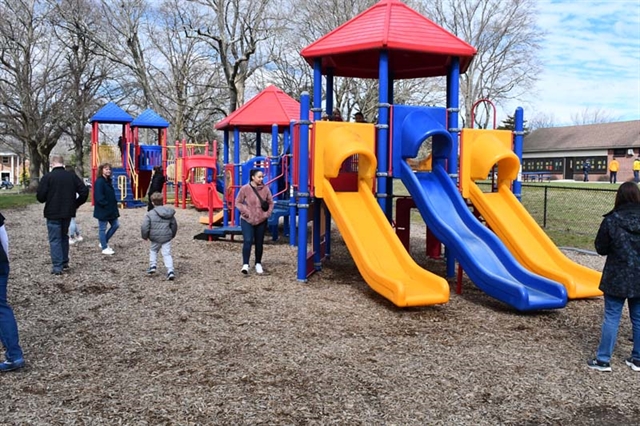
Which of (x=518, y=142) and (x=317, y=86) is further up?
(x=317, y=86)

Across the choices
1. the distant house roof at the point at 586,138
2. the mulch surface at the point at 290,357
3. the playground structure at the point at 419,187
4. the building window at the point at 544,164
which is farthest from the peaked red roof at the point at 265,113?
the building window at the point at 544,164

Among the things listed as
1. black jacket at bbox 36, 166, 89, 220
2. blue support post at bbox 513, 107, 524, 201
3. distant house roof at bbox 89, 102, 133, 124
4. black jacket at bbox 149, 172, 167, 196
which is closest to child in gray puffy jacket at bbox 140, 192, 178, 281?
black jacket at bbox 36, 166, 89, 220

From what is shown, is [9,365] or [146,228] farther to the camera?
[146,228]

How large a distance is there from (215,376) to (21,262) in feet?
21.1

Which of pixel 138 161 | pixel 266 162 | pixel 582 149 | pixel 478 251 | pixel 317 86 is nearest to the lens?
pixel 478 251

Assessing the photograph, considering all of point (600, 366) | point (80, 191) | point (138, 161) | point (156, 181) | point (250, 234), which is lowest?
point (600, 366)

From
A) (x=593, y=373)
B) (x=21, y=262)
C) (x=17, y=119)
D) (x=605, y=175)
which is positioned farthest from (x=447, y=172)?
(x=605, y=175)

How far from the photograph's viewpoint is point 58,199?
8.07 m

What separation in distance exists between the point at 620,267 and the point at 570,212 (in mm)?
14787

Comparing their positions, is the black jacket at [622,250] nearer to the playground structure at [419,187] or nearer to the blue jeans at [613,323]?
the blue jeans at [613,323]

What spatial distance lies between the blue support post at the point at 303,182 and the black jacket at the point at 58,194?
3286 millimetres

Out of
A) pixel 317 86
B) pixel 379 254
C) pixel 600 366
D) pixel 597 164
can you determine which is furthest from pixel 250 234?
pixel 597 164

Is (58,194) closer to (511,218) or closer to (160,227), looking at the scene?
(160,227)

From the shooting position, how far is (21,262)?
9.29 metres
